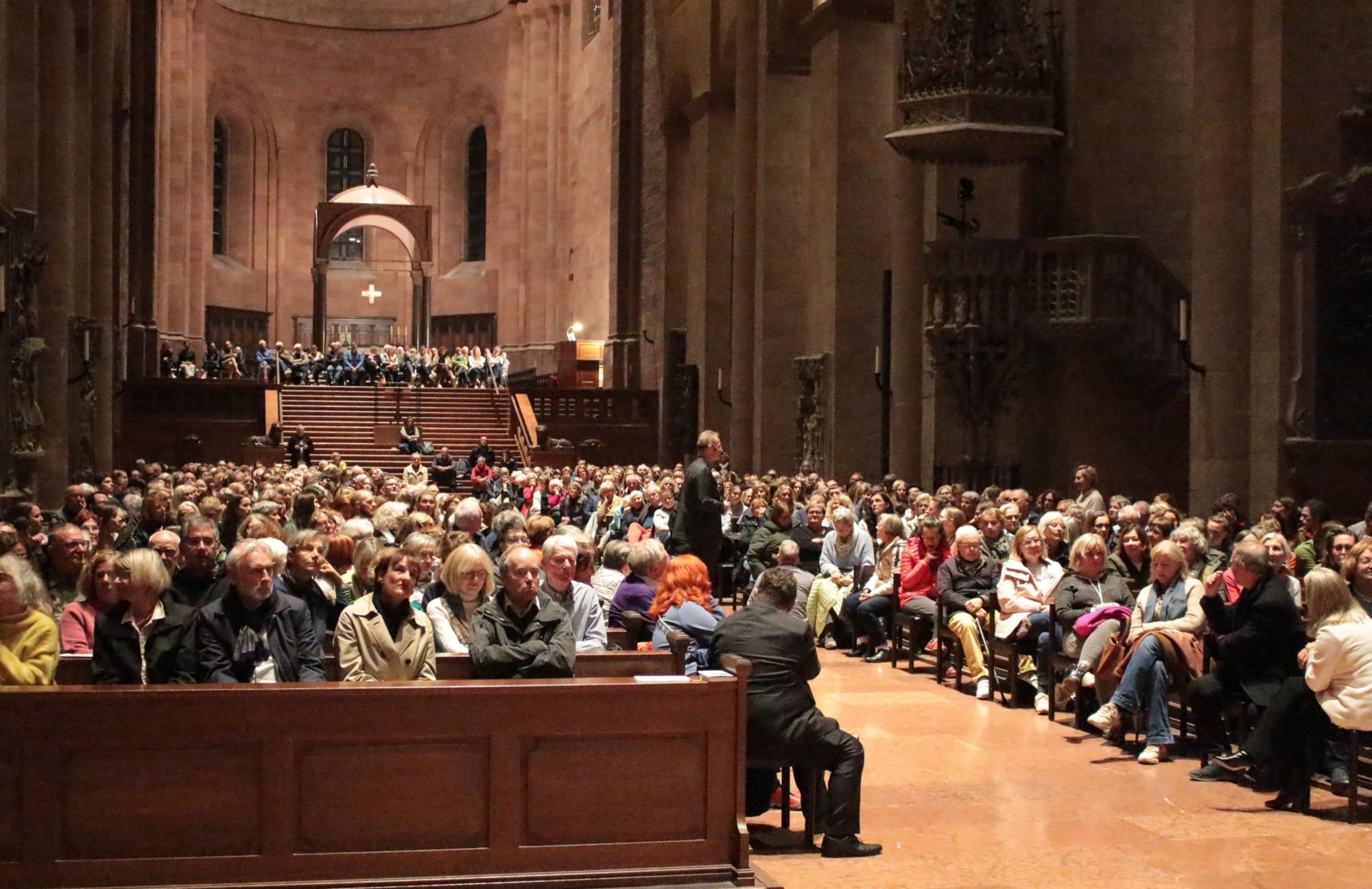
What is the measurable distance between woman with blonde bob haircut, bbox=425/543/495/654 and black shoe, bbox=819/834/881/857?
75.2 inches

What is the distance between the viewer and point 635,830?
6176mm

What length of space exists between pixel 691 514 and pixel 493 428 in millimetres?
23511

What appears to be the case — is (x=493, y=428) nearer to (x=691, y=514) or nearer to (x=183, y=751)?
(x=691, y=514)

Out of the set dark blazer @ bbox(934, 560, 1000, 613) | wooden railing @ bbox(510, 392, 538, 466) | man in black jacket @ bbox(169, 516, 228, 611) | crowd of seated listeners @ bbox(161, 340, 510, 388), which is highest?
crowd of seated listeners @ bbox(161, 340, 510, 388)

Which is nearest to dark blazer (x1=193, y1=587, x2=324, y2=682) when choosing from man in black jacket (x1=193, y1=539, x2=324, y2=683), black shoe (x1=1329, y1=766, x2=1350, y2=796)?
man in black jacket (x1=193, y1=539, x2=324, y2=683)

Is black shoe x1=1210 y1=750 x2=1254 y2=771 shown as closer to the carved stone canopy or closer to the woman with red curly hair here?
the woman with red curly hair

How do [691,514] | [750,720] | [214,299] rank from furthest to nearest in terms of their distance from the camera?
1. [214,299]
2. [691,514]
3. [750,720]

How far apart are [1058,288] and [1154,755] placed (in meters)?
9.34

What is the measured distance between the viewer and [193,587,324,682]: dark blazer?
6430mm

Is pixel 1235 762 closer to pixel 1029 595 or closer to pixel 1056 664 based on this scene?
pixel 1056 664

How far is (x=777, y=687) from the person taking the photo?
722 cm

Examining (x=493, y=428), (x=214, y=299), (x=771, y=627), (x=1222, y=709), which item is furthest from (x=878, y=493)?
(x=214, y=299)

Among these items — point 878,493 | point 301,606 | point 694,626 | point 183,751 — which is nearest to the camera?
point 183,751

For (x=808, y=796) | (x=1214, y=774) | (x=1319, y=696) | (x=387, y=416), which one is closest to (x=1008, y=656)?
(x=1214, y=774)
